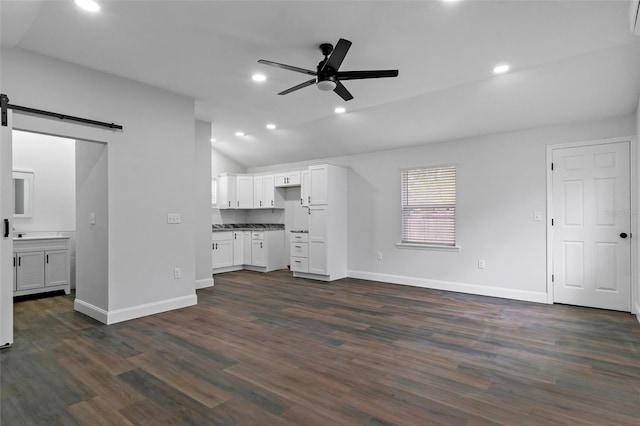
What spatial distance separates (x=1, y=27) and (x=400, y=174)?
534 cm

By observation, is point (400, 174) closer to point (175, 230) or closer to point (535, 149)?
point (535, 149)

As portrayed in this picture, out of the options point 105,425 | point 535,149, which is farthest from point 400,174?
point 105,425

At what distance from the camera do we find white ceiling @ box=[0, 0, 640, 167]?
2.69 meters

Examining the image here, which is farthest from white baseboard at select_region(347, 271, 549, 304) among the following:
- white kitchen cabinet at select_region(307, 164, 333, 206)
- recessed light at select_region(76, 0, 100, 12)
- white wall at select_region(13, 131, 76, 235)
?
recessed light at select_region(76, 0, 100, 12)

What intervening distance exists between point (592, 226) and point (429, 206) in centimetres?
221

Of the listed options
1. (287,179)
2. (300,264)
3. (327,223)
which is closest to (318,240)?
(327,223)

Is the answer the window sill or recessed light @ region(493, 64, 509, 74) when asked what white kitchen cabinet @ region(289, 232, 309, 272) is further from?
recessed light @ region(493, 64, 509, 74)

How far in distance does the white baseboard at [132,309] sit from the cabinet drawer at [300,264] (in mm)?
2444

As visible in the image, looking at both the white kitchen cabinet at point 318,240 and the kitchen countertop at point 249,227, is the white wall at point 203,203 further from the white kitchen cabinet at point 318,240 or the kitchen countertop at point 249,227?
the white kitchen cabinet at point 318,240

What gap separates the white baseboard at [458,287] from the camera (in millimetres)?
4828

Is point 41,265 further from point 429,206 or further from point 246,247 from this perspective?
point 429,206

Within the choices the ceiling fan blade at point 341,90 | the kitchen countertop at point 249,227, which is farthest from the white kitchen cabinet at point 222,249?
the ceiling fan blade at point 341,90

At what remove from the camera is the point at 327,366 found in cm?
276

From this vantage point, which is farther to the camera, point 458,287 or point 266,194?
point 266,194
